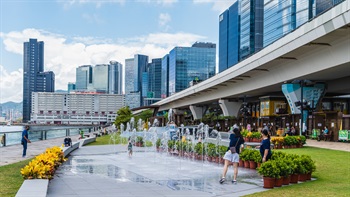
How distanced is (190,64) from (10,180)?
17071cm

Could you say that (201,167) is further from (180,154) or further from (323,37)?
(323,37)

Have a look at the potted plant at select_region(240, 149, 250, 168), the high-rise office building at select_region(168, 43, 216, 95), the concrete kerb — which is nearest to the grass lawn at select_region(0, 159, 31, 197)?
the concrete kerb

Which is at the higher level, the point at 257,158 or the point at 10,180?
the point at 257,158

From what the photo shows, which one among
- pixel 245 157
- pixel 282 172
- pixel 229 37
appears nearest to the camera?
pixel 282 172

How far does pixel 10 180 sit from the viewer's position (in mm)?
11938

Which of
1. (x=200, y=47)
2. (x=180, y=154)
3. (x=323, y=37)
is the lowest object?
(x=180, y=154)

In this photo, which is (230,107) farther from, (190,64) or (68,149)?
(190,64)

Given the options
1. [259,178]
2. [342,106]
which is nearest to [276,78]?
[342,106]

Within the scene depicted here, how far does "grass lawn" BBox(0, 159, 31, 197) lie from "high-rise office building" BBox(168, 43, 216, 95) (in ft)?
536

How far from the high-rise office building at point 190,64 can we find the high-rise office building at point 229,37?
22095 millimetres

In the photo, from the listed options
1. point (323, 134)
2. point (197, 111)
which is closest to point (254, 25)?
point (197, 111)

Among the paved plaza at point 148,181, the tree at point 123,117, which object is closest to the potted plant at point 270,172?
the paved plaza at point 148,181

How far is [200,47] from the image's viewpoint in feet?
614

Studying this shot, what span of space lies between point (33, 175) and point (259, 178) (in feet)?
22.5
